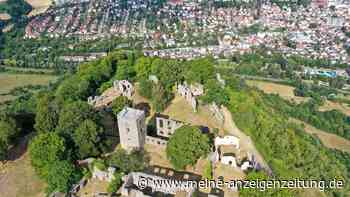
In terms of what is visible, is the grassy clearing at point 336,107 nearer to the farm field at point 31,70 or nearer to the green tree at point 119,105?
the green tree at point 119,105

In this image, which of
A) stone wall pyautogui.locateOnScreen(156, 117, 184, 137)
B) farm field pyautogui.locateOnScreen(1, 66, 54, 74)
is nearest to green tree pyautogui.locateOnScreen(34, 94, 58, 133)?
stone wall pyautogui.locateOnScreen(156, 117, 184, 137)

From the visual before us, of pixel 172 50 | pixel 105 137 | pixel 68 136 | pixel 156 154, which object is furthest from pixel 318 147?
pixel 172 50

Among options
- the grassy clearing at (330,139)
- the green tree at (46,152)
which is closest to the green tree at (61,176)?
the green tree at (46,152)

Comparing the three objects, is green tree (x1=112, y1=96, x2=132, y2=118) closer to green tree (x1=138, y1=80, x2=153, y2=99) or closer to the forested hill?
the forested hill

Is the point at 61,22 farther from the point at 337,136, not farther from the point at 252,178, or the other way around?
the point at 252,178

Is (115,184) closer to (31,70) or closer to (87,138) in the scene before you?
(87,138)
